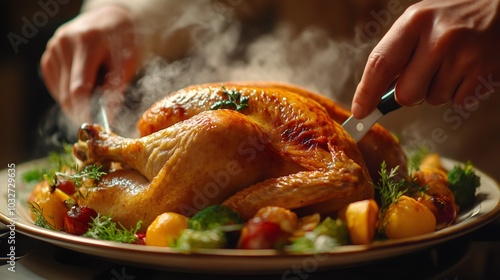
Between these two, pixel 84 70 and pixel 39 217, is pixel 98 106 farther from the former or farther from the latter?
pixel 39 217

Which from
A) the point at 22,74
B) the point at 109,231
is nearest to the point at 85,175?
the point at 109,231

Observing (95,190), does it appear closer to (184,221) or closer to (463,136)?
(184,221)

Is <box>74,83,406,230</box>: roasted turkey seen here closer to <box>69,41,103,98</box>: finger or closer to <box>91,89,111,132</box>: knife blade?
<box>91,89,111,132</box>: knife blade

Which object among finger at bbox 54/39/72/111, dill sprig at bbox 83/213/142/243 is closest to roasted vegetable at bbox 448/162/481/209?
dill sprig at bbox 83/213/142/243

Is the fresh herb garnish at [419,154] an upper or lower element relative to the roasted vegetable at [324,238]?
lower

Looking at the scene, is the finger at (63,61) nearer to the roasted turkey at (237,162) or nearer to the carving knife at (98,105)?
the carving knife at (98,105)

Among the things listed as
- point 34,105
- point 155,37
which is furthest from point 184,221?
point 34,105

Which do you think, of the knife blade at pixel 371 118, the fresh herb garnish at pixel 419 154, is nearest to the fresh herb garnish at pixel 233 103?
the knife blade at pixel 371 118
